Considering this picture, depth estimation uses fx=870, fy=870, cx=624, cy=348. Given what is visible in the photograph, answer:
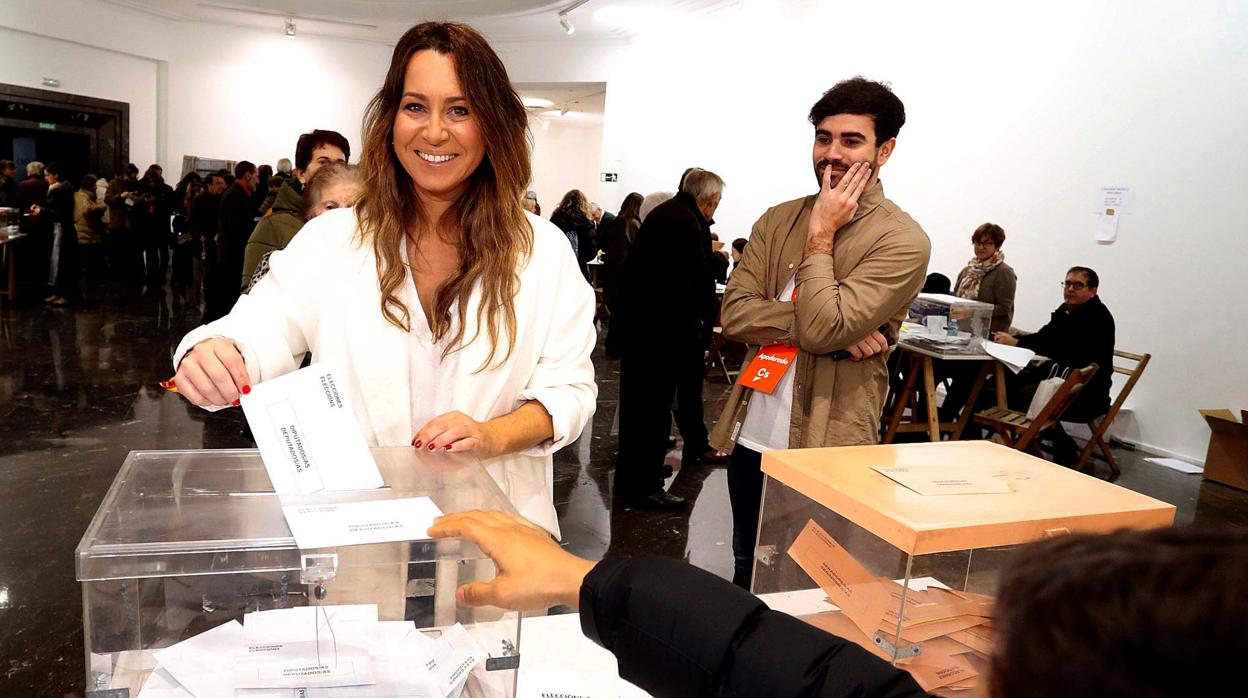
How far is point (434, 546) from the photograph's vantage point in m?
0.94

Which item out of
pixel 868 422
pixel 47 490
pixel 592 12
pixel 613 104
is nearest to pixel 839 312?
pixel 868 422

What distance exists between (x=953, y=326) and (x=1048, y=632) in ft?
18.4

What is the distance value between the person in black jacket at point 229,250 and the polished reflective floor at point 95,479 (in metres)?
0.74

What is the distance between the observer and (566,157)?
2259cm

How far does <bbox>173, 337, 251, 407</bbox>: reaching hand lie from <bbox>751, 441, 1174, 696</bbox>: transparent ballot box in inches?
31.7

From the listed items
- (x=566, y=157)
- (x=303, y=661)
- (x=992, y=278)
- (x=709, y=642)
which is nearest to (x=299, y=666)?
(x=303, y=661)

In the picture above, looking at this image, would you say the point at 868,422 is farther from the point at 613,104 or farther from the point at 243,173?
the point at 613,104

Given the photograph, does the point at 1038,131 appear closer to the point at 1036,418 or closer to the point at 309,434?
the point at 1036,418

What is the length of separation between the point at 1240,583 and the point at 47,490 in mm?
4631

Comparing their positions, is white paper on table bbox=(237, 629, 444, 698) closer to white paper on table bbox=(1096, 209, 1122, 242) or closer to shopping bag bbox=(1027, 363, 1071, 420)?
shopping bag bbox=(1027, 363, 1071, 420)

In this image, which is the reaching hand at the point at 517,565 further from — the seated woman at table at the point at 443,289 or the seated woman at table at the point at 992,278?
the seated woman at table at the point at 992,278

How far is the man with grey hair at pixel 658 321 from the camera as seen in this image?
4.07 m

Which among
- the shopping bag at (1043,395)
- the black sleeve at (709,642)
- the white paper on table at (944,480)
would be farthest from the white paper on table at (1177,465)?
the black sleeve at (709,642)

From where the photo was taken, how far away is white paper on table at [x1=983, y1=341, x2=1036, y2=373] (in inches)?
220
